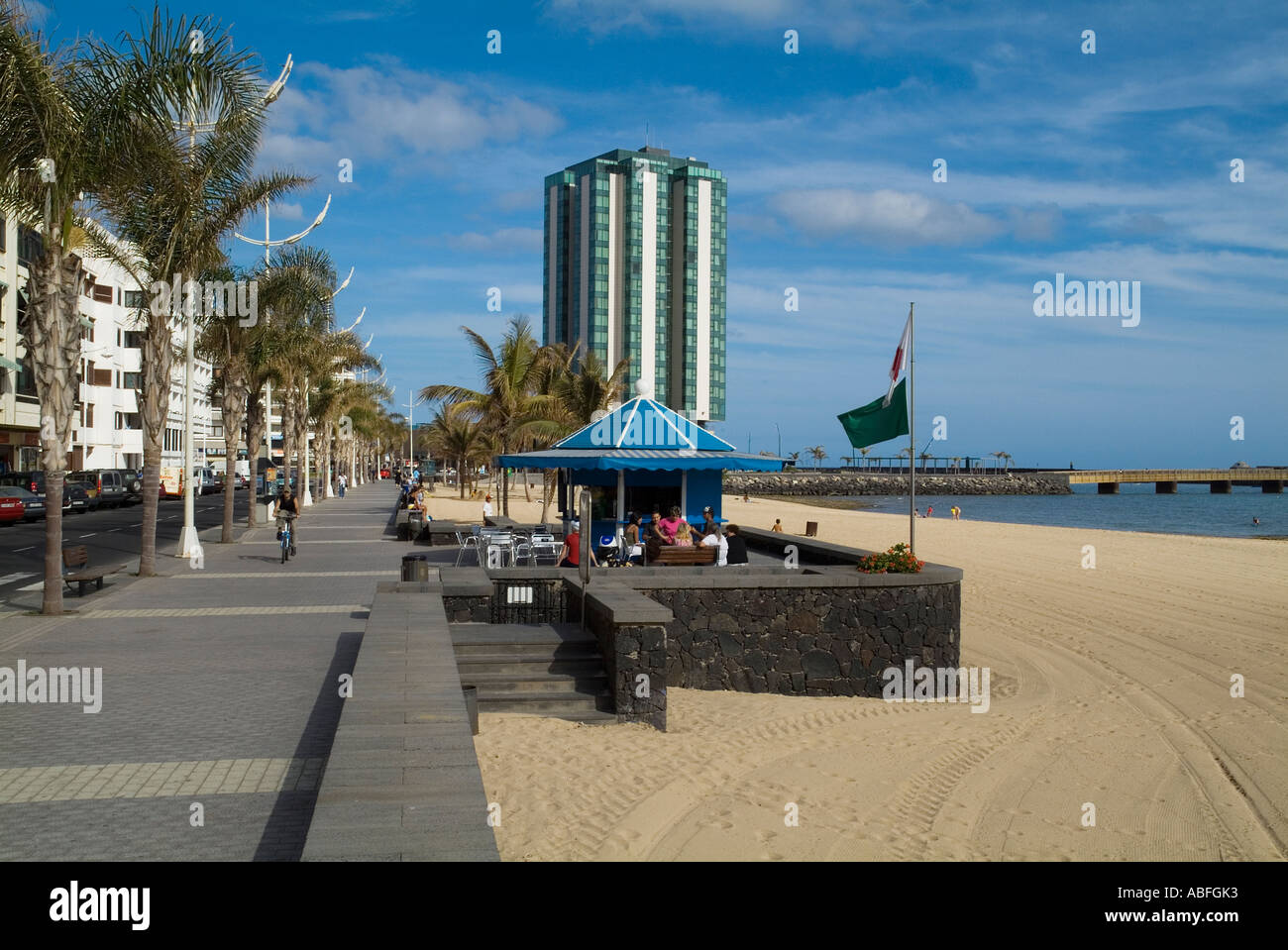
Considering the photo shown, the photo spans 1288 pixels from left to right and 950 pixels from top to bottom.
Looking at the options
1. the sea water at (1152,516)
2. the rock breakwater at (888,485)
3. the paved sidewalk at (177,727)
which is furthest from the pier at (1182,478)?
the paved sidewalk at (177,727)

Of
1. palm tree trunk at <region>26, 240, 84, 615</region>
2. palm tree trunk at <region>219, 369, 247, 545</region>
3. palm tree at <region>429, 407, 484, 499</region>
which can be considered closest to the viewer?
palm tree trunk at <region>26, 240, 84, 615</region>

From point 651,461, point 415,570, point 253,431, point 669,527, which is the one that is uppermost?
point 253,431

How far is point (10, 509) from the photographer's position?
35.7 m

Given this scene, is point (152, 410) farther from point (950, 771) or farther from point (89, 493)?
point (89, 493)

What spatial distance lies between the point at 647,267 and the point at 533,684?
121 m

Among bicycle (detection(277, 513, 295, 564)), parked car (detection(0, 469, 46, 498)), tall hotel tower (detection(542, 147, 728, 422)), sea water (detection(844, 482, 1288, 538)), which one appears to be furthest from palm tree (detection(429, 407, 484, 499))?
tall hotel tower (detection(542, 147, 728, 422))

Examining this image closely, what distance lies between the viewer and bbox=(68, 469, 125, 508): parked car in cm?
4719

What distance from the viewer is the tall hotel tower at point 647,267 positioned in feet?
419

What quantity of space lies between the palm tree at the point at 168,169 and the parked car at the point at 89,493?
985 inches

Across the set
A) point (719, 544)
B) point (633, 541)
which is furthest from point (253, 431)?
point (719, 544)

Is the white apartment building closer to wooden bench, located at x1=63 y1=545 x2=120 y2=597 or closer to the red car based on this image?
the red car

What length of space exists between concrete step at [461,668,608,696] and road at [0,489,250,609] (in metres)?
9.74
